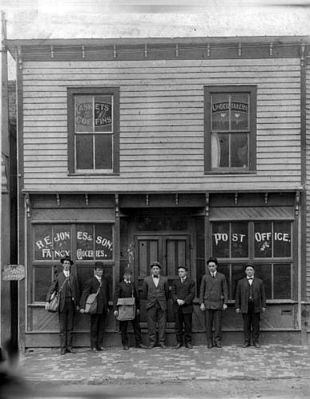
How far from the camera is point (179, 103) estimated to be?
12.9m

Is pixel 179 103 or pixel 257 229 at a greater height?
pixel 179 103

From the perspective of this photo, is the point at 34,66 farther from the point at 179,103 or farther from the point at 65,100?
the point at 179,103

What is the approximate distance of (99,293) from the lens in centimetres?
1238

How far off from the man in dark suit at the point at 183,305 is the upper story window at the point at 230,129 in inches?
99.0

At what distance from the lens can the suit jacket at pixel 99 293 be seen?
1231 centimetres

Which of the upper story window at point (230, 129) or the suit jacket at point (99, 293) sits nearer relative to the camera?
the suit jacket at point (99, 293)

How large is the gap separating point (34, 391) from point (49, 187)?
5.13m

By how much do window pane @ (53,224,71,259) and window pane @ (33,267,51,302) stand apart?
42cm

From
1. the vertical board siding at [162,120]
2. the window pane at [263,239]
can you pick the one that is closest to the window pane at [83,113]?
the vertical board siding at [162,120]

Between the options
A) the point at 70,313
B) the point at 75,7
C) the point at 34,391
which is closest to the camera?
the point at 75,7

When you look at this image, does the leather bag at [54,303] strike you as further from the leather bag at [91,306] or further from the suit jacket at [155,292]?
the suit jacket at [155,292]

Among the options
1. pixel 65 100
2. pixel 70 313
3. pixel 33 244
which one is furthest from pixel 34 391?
pixel 65 100

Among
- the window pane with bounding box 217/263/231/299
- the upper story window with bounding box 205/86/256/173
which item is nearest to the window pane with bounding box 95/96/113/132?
the upper story window with bounding box 205/86/256/173

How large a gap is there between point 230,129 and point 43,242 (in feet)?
16.3
